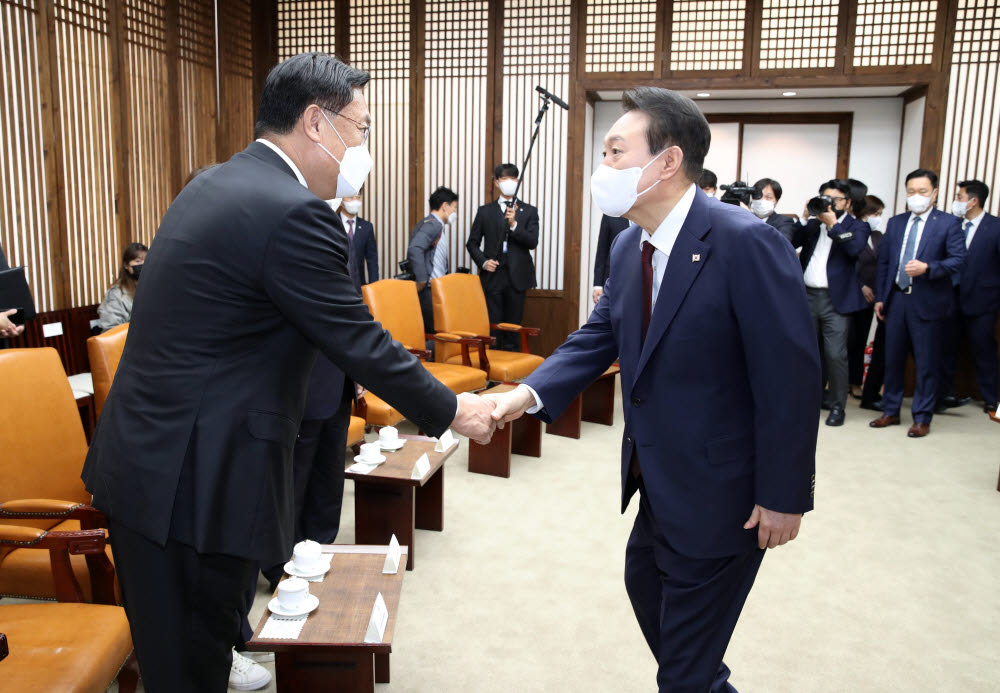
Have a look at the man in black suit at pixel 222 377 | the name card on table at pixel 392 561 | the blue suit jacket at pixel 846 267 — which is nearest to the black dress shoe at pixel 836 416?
the blue suit jacket at pixel 846 267

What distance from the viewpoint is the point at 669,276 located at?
5.00 feet

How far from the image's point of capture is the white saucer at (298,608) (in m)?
1.92

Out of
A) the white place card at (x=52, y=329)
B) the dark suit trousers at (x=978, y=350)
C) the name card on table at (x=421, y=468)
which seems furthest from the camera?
the dark suit trousers at (x=978, y=350)

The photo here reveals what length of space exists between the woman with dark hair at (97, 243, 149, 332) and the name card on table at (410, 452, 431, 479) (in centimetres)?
203

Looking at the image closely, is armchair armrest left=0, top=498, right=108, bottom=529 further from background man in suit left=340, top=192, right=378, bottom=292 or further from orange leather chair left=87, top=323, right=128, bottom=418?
background man in suit left=340, top=192, right=378, bottom=292

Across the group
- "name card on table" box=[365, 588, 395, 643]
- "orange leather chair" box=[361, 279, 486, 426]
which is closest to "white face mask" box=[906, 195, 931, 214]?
"orange leather chair" box=[361, 279, 486, 426]

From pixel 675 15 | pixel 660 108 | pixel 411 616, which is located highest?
pixel 675 15

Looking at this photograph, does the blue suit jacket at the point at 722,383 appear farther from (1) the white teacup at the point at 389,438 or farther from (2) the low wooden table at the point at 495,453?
(2) the low wooden table at the point at 495,453

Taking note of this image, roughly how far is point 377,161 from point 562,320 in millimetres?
2080

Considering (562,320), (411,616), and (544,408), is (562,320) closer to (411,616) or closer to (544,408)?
(411,616)

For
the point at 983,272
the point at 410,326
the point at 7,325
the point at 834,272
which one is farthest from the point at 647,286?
the point at 983,272

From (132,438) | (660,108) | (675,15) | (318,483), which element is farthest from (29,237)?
(675,15)

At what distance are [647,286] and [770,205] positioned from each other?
3.75 metres

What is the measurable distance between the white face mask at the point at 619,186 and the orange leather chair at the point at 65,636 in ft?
4.46
